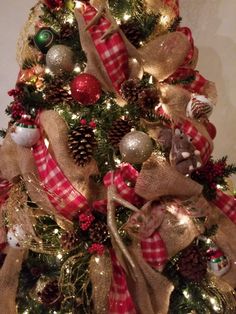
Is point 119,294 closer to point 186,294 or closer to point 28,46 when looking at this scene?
point 186,294

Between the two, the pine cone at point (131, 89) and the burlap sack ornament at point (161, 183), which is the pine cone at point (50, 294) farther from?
the pine cone at point (131, 89)

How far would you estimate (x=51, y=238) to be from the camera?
0.84 m

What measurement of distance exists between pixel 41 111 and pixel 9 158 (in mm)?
126

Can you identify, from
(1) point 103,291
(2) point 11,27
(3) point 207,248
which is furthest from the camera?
(2) point 11,27

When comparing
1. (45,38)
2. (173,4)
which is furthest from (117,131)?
(173,4)

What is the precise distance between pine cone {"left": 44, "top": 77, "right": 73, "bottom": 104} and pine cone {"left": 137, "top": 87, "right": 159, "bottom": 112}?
16cm

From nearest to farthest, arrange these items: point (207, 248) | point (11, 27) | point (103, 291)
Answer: point (103, 291)
point (207, 248)
point (11, 27)

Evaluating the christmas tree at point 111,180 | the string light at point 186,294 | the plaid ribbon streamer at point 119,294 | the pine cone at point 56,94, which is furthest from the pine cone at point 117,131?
the string light at point 186,294

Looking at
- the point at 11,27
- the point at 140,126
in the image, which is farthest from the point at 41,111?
the point at 11,27

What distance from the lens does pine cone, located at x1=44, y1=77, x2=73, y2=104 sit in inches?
33.2

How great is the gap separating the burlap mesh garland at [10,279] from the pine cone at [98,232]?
197 millimetres

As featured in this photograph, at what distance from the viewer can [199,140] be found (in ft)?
2.78

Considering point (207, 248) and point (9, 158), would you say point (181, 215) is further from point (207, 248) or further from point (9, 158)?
point (9, 158)

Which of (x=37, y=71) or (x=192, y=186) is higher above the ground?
(x=37, y=71)
